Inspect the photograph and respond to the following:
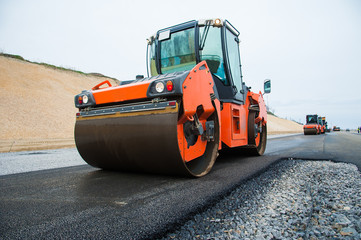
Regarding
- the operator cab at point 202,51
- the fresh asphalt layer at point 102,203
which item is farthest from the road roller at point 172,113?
the fresh asphalt layer at point 102,203

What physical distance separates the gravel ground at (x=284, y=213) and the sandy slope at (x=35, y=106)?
815cm

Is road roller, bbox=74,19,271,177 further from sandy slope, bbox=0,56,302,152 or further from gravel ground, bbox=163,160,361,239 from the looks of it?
sandy slope, bbox=0,56,302,152

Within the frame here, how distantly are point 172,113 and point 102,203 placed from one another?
3.79 ft

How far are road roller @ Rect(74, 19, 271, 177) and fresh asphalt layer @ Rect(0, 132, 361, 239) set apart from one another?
0.86 feet

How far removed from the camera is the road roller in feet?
8.97

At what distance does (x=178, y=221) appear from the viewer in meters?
1.73

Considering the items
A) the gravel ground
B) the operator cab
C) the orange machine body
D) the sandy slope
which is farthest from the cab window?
the sandy slope

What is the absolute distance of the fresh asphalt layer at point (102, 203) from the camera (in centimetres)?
158

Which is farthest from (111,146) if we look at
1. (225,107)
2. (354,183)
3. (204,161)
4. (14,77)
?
(14,77)

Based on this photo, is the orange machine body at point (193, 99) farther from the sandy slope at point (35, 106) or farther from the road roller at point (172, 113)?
the sandy slope at point (35, 106)

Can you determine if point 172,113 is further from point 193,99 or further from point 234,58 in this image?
point 234,58

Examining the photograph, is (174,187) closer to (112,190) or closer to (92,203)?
(112,190)

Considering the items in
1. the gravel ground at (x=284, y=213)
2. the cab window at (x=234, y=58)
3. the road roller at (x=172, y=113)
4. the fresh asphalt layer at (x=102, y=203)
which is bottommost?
the gravel ground at (x=284, y=213)

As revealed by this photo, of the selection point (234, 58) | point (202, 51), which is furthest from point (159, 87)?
point (234, 58)
